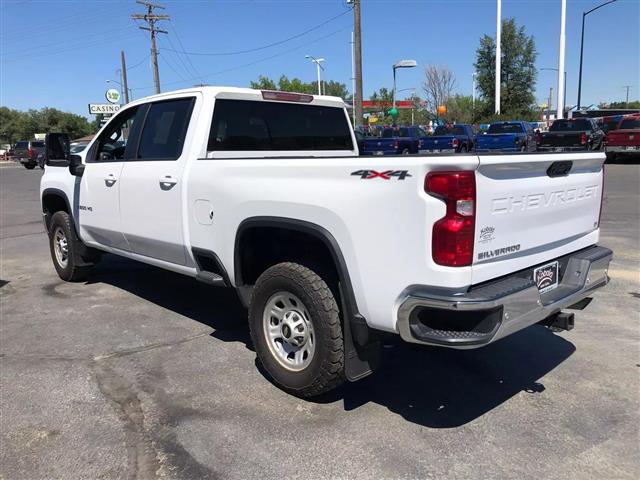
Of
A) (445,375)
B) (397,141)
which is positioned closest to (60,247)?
(445,375)

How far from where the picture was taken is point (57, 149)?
6125mm

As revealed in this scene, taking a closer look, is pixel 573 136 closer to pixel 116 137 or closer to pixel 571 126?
pixel 571 126

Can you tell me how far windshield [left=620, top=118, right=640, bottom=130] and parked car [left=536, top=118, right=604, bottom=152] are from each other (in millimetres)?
915

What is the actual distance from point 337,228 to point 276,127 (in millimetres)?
2084

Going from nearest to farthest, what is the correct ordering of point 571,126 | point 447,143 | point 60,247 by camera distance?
1. point 60,247
2. point 571,126
3. point 447,143

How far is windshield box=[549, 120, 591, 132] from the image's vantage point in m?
23.3

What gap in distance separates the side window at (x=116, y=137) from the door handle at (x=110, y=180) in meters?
0.20

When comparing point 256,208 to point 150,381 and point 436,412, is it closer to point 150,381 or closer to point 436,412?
point 150,381

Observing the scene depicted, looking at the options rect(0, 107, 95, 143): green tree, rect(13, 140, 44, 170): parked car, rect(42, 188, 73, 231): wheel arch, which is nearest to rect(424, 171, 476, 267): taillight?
rect(42, 188, 73, 231): wheel arch

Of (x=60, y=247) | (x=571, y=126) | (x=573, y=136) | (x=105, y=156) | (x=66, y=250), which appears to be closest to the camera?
(x=105, y=156)

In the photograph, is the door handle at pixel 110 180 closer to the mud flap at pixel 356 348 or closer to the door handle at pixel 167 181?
Result: the door handle at pixel 167 181

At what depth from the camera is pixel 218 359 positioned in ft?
14.4

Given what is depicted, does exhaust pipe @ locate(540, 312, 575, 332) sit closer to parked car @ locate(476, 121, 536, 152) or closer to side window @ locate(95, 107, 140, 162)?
side window @ locate(95, 107, 140, 162)

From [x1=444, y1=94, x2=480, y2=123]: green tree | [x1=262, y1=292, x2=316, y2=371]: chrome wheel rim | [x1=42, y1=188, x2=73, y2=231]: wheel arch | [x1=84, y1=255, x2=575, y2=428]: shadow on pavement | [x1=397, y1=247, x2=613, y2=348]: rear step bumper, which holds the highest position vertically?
[x1=444, y1=94, x2=480, y2=123]: green tree
